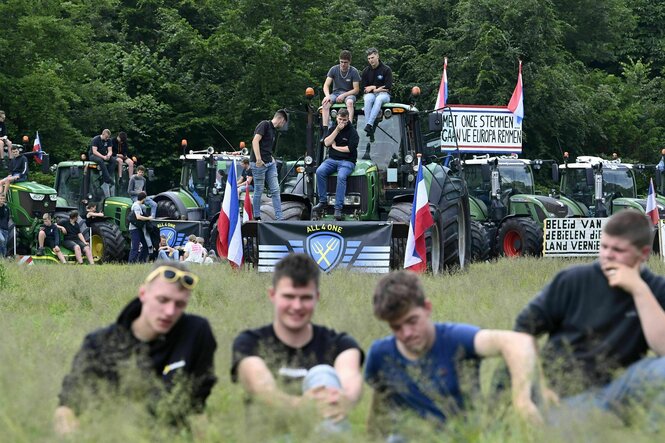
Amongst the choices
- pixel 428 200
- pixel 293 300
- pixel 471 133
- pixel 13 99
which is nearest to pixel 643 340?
pixel 293 300

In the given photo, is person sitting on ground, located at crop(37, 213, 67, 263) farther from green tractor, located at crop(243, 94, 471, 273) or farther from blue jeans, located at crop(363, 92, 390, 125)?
blue jeans, located at crop(363, 92, 390, 125)

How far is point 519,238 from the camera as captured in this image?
2781 cm

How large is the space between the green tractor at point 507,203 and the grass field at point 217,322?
642cm

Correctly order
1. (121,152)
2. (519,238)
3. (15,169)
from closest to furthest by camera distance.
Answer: (519,238), (15,169), (121,152)

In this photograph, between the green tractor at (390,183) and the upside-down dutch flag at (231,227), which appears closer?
the upside-down dutch flag at (231,227)

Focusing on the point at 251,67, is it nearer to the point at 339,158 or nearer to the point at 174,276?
the point at 339,158

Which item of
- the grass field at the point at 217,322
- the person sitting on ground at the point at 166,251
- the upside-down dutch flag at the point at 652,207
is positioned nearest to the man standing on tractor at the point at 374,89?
the grass field at the point at 217,322

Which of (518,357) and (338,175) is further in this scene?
(338,175)

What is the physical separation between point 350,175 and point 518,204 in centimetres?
1314

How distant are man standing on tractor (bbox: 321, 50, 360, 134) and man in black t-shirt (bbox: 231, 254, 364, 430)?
11.7 m

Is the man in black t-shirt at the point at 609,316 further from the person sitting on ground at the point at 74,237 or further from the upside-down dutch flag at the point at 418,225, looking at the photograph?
the person sitting on ground at the point at 74,237

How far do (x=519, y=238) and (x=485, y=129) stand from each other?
10.8 ft

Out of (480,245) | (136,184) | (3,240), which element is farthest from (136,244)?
(480,245)

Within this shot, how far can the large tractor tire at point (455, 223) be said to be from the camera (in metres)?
18.4
